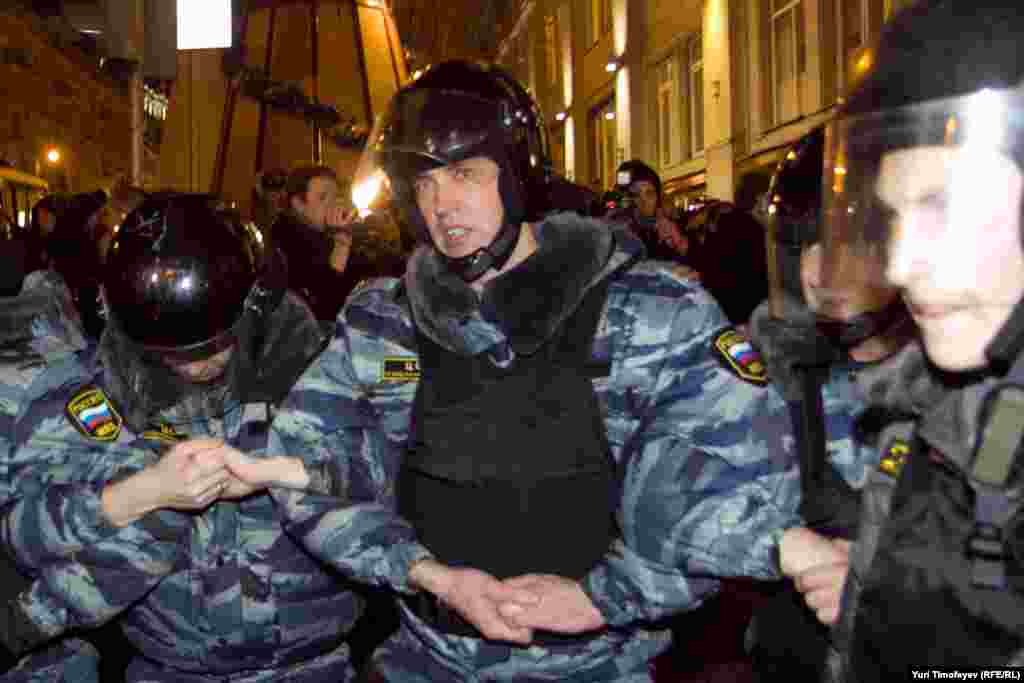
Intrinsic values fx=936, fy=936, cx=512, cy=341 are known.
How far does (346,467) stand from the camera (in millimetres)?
2041

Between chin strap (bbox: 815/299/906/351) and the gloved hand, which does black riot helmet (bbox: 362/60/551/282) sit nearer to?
the gloved hand

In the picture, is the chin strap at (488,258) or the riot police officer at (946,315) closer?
the riot police officer at (946,315)

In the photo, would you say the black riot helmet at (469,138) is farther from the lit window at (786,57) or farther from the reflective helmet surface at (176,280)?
the lit window at (786,57)

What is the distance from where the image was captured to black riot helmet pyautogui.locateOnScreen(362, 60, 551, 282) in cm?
215

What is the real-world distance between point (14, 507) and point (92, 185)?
16761mm

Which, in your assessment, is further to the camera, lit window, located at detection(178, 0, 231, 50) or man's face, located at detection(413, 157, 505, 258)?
lit window, located at detection(178, 0, 231, 50)

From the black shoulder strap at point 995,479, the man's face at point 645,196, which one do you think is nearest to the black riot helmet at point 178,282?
the black shoulder strap at point 995,479

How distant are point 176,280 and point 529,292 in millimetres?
858

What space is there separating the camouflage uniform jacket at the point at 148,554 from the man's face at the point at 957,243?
153cm

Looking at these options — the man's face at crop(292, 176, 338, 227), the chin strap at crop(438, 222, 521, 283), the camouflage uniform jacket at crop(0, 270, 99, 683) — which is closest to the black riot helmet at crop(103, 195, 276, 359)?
the camouflage uniform jacket at crop(0, 270, 99, 683)

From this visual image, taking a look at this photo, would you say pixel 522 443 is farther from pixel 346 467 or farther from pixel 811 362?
pixel 811 362

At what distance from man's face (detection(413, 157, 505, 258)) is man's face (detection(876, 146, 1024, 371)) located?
1.06 metres

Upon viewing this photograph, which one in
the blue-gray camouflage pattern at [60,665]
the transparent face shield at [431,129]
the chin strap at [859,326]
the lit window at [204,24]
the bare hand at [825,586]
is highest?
the lit window at [204,24]

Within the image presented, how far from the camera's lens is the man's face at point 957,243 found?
1150 mm
